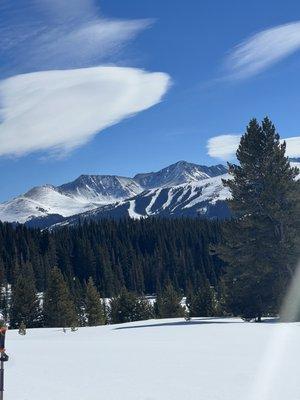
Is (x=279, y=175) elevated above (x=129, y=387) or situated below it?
above

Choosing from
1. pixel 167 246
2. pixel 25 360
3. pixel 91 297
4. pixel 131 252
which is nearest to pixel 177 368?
pixel 25 360

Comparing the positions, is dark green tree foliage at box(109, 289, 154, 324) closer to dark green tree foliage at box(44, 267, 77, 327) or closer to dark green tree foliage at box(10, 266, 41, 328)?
dark green tree foliage at box(44, 267, 77, 327)

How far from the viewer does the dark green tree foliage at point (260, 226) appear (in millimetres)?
26344

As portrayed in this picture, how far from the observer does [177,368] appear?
9.47m

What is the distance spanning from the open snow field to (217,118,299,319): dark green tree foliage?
39.3 ft

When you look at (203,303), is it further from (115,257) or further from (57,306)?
(115,257)

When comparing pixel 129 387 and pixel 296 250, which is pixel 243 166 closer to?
pixel 296 250

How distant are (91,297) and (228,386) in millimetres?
52307

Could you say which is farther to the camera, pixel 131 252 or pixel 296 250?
pixel 131 252

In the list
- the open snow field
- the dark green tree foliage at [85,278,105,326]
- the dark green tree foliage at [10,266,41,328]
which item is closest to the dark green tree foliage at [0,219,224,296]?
the dark green tree foliage at [10,266,41,328]

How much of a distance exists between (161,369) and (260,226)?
18236mm

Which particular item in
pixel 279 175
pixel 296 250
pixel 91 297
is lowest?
pixel 91 297

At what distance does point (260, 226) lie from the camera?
87.1 feet

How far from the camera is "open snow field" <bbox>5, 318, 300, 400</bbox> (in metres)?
7.51
